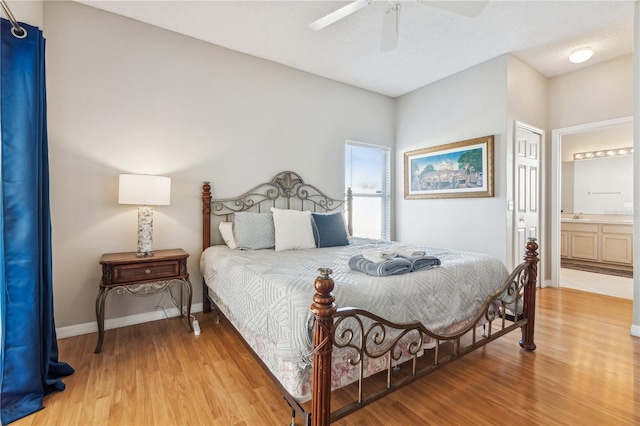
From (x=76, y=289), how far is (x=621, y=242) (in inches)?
308

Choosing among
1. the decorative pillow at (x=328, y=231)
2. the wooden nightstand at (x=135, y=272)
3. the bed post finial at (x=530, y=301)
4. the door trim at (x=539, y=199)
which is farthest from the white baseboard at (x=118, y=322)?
the door trim at (x=539, y=199)

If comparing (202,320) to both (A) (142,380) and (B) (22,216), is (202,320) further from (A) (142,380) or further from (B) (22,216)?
(B) (22,216)

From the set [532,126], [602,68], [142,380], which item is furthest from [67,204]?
[602,68]

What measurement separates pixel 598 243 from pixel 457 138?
3.86 metres

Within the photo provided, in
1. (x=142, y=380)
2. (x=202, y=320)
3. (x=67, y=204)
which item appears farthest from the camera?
(x=202, y=320)

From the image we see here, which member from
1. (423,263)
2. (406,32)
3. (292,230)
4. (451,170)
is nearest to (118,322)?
(292,230)

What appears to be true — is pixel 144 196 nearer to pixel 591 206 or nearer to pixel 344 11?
pixel 344 11

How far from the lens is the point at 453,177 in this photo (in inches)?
161

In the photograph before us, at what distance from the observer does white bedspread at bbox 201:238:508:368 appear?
4.75 ft

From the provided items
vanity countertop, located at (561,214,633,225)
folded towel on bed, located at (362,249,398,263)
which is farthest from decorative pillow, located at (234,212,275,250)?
vanity countertop, located at (561,214,633,225)

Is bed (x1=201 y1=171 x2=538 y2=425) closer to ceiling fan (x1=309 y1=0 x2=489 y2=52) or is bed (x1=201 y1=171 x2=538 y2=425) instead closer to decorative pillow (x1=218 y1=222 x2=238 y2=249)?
decorative pillow (x1=218 y1=222 x2=238 y2=249)

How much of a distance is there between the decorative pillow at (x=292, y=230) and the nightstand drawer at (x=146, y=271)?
0.95m

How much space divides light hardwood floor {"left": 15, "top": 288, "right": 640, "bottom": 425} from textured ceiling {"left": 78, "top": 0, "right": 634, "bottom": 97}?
2916 millimetres

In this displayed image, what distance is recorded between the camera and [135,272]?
245cm
